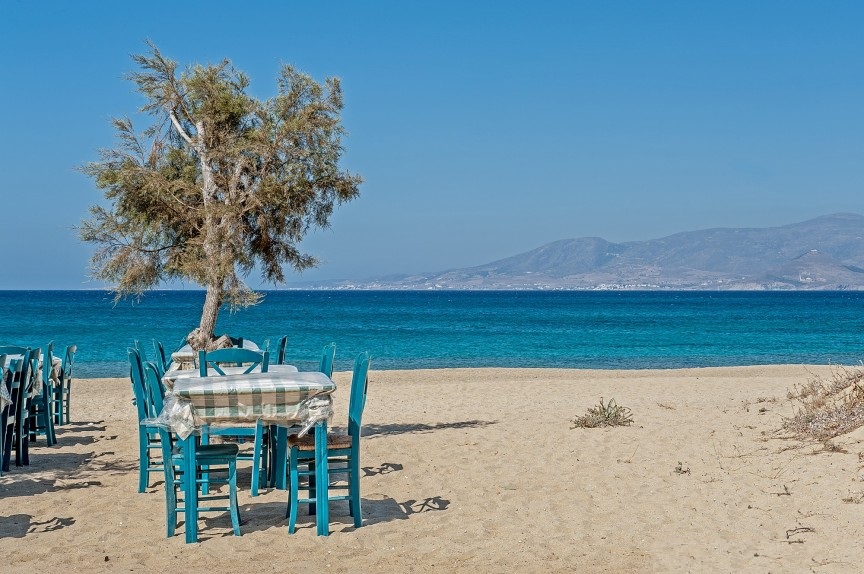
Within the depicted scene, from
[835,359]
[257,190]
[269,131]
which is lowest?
[835,359]

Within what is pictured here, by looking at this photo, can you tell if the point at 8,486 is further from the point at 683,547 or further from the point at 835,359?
the point at 835,359

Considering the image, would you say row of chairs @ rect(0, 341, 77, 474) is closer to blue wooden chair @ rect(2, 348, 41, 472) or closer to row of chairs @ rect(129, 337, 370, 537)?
blue wooden chair @ rect(2, 348, 41, 472)

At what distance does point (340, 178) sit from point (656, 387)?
9.66m

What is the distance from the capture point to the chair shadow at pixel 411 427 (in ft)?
41.4

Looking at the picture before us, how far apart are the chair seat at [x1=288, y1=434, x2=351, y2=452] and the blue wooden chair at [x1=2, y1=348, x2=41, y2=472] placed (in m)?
3.70

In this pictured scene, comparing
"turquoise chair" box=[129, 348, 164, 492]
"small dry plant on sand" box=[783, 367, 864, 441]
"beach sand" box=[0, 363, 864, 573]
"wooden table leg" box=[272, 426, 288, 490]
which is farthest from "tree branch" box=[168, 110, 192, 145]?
"small dry plant on sand" box=[783, 367, 864, 441]

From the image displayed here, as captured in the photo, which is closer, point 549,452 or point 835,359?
point 549,452

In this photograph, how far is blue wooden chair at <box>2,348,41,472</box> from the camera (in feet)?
30.6

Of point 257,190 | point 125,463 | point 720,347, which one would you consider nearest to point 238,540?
point 125,463

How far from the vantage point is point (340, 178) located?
488 inches

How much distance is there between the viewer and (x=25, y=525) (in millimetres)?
7242

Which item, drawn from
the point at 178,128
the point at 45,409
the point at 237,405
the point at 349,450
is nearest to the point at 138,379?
the point at 237,405

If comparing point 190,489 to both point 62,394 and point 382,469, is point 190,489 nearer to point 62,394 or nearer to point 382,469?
point 382,469

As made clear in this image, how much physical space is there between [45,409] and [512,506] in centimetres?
619
